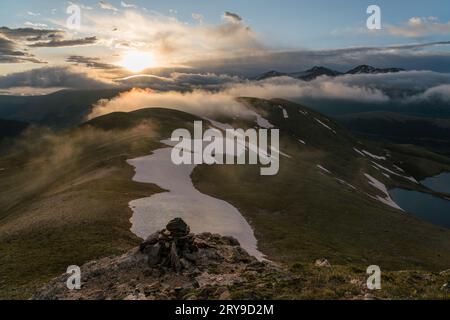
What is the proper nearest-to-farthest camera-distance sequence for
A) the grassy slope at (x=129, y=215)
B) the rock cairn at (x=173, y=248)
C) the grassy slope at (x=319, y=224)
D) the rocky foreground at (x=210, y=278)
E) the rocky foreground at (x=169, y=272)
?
the rocky foreground at (x=210, y=278) < the rocky foreground at (x=169, y=272) < the rock cairn at (x=173, y=248) < the grassy slope at (x=129, y=215) < the grassy slope at (x=319, y=224)

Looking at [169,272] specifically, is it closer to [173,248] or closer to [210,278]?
[173,248]

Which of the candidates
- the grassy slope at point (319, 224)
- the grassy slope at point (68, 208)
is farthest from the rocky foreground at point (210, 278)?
the grassy slope at point (319, 224)

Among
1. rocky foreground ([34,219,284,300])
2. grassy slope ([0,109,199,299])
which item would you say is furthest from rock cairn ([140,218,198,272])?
grassy slope ([0,109,199,299])

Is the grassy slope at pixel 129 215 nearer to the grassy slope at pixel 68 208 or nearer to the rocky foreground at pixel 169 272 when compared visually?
the grassy slope at pixel 68 208

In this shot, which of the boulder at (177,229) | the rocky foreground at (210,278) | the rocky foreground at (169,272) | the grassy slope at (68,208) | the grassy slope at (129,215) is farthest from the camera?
the grassy slope at (129,215)

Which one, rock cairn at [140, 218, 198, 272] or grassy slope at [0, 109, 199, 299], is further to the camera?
grassy slope at [0, 109, 199, 299]

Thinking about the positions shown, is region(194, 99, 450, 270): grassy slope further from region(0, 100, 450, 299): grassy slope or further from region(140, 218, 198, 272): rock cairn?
region(140, 218, 198, 272): rock cairn

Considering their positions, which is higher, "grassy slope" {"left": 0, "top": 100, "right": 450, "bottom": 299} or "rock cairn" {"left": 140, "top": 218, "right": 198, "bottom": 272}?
"rock cairn" {"left": 140, "top": 218, "right": 198, "bottom": 272}

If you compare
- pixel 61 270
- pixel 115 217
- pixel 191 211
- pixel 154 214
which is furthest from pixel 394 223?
pixel 61 270

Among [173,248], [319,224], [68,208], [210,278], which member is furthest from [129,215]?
[319,224]
